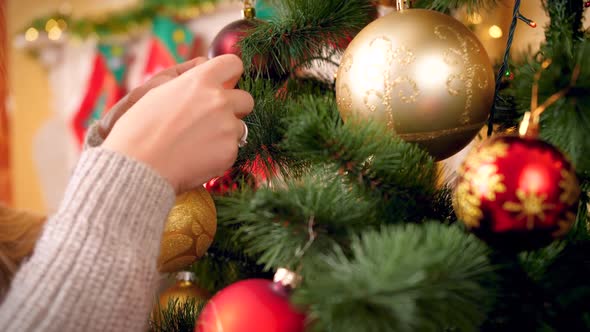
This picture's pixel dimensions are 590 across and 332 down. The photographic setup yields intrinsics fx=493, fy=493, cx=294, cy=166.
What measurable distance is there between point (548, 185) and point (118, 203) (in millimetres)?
283

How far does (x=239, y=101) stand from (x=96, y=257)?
19cm

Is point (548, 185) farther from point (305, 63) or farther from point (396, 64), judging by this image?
point (305, 63)

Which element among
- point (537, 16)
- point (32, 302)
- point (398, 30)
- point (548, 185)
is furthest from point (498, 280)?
point (537, 16)

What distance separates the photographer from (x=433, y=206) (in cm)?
43

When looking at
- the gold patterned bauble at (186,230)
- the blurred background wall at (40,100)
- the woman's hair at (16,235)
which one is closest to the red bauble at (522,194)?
the gold patterned bauble at (186,230)

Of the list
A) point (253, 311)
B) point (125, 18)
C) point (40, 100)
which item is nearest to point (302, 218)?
point (253, 311)

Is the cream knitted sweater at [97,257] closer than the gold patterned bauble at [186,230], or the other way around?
the cream knitted sweater at [97,257]

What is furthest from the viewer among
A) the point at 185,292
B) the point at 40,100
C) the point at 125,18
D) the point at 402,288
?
the point at 40,100

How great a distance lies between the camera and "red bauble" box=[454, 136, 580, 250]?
12.2 inches

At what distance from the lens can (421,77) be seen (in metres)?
0.40

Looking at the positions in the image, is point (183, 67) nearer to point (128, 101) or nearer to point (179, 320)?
point (128, 101)

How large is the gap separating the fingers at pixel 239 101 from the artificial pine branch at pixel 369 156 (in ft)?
0.26

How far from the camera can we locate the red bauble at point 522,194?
309mm

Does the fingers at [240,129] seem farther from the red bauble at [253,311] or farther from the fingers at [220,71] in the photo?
the red bauble at [253,311]
